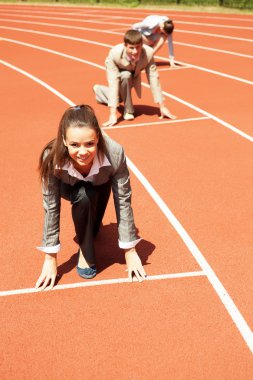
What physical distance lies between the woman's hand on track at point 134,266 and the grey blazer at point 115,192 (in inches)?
4.2

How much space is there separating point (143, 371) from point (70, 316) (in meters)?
0.68

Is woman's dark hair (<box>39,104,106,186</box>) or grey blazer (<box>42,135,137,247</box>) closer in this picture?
woman's dark hair (<box>39,104,106,186</box>)

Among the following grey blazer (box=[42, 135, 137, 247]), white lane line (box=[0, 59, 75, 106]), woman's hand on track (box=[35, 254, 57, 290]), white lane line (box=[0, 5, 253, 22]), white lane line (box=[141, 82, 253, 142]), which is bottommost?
white lane line (box=[0, 5, 253, 22])

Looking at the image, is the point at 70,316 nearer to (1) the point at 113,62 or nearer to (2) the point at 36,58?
(1) the point at 113,62

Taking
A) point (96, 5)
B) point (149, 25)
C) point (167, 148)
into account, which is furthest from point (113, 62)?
point (96, 5)

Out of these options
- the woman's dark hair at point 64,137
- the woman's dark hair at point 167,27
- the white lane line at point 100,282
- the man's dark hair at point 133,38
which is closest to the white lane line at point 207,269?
the white lane line at point 100,282

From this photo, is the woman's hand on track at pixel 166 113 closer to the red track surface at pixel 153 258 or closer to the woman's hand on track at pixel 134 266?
the red track surface at pixel 153 258

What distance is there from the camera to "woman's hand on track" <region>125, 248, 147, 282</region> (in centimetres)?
379

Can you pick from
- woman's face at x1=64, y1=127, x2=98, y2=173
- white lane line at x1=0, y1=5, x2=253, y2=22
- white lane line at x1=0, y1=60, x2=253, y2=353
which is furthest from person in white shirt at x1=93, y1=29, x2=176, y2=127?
white lane line at x1=0, y1=5, x2=253, y2=22

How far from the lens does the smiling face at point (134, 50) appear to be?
280 inches

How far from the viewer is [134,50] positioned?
281 inches

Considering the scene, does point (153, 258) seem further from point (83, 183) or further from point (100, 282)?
point (83, 183)

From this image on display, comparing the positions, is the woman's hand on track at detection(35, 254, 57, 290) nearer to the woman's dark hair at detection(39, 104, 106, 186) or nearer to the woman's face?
the woman's dark hair at detection(39, 104, 106, 186)

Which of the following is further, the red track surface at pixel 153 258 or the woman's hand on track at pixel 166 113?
the woman's hand on track at pixel 166 113
